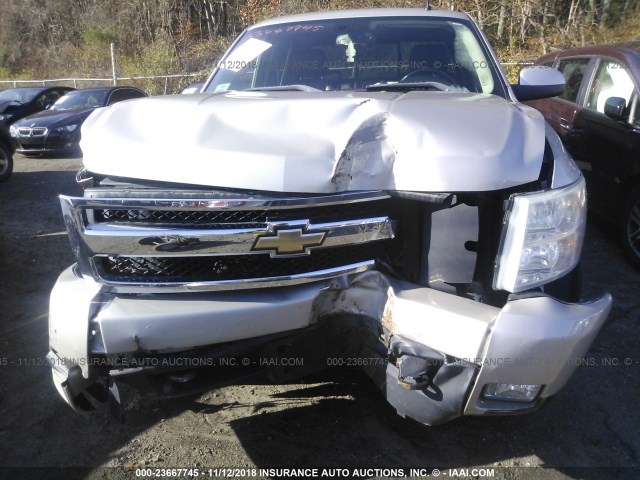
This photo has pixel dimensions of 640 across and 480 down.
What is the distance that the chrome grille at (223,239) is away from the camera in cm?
183

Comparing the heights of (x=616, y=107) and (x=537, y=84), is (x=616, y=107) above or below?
below

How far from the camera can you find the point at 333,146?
6.14 ft

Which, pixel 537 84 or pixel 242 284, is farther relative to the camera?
pixel 537 84

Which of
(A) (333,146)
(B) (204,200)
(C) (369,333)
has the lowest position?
(C) (369,333)

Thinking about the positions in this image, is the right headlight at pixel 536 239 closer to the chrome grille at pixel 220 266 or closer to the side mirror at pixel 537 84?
the chrome grille at pixel 220 266

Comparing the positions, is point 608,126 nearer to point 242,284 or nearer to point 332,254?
point 332,254

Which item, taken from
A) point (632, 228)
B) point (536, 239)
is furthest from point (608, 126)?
point (536, 239)

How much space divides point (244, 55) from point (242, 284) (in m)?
2.18

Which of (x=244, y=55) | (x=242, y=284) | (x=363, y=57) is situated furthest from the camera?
(x=244, y=55)

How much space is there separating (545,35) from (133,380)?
1563 centimetres

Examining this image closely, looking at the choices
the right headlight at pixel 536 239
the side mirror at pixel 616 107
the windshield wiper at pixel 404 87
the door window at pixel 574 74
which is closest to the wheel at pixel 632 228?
the side mirror at pixel 616 107

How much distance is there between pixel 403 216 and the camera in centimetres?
202

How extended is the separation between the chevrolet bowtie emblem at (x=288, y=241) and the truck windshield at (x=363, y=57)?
4.97ft

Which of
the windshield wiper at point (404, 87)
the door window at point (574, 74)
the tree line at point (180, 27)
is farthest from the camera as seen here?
the tree line at point (180, 27)
